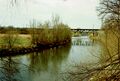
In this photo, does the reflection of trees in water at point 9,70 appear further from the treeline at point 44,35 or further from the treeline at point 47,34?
the treeline at point 47,34

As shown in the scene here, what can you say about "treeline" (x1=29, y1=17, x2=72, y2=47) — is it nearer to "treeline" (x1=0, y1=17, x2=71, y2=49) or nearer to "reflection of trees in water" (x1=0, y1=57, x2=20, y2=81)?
"treeline" (x1=0, y1=17, x2=71, y2=49)

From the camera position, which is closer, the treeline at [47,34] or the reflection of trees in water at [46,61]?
the reflection of trees in water at [46,61]

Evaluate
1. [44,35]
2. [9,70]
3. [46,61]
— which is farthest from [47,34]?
[9,70]

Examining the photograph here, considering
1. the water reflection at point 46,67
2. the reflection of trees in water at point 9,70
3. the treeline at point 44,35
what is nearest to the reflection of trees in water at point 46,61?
the water reflection at point 46,67

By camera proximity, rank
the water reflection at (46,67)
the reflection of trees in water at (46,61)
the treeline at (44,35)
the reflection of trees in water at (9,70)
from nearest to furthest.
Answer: the reflection of trees in water at (9,70), the water reflection at (46,67), the reflection of trees in water at (46,61), the treeline at (44,35)

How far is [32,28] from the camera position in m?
47.4

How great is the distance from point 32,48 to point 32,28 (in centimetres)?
569

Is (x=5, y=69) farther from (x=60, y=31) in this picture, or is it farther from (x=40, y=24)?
(x=60, y=31)

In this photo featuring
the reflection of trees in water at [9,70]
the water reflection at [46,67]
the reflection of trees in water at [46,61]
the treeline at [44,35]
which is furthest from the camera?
the treeline at [44,35]

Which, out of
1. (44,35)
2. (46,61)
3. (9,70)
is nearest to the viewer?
(9,70)

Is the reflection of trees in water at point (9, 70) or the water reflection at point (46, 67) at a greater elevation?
the reflection of trees in water at point (9, 70)

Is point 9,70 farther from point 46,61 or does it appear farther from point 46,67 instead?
point 46,61

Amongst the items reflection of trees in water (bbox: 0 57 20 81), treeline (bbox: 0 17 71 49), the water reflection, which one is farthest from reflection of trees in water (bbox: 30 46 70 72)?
reflection of trees in water (bbox: 0 57 20 81)

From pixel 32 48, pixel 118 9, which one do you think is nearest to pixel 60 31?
pixel 32 48
